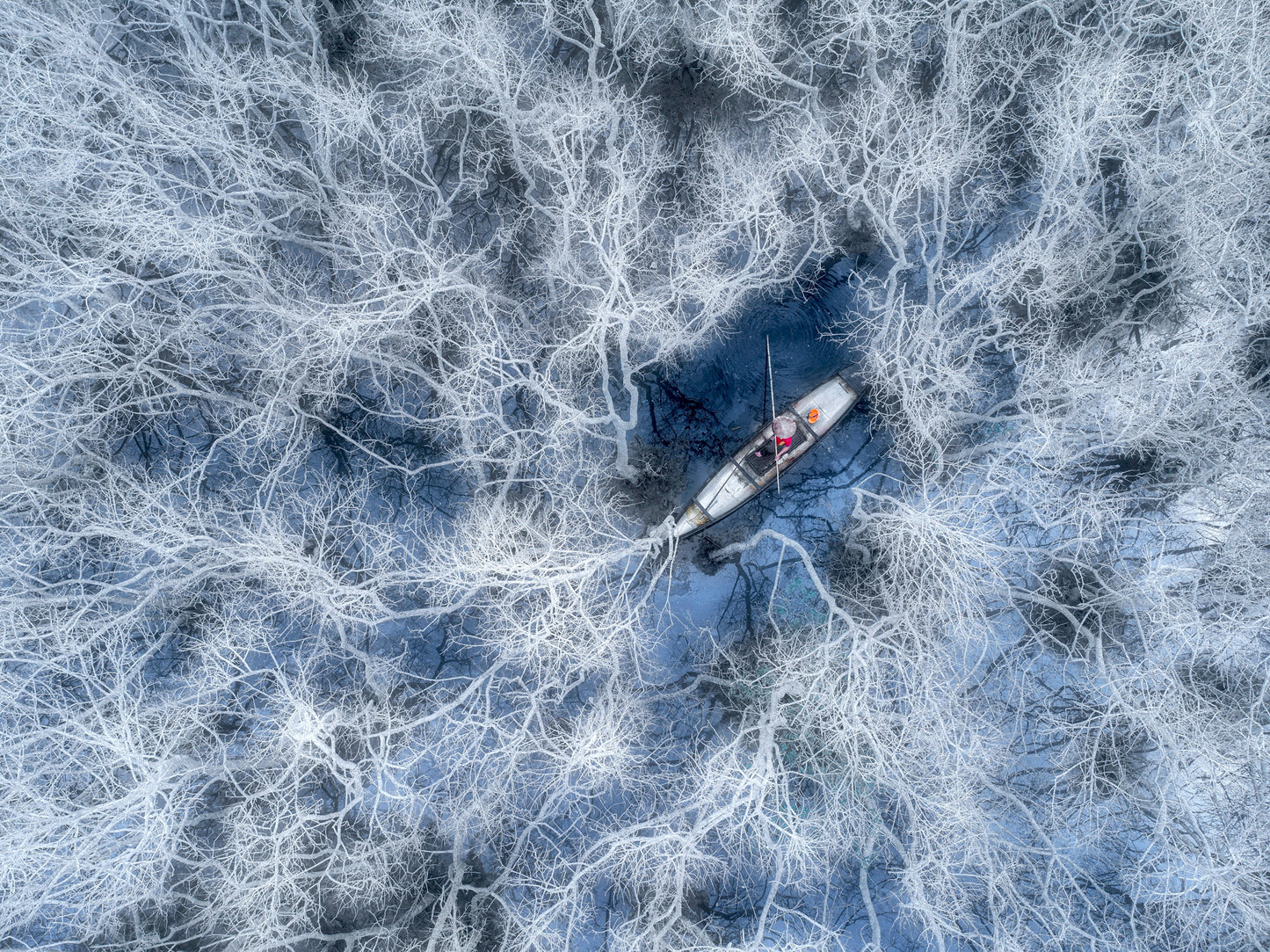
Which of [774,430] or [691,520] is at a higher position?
[774,430]

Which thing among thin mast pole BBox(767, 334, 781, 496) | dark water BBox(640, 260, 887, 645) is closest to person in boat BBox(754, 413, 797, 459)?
thin mast pole BBox(767, 334, 781, 496)

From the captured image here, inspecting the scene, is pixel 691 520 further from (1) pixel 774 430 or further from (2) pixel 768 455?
(1) pixel 774 430

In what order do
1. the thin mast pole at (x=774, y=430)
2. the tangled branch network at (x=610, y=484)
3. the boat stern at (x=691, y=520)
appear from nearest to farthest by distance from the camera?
the tangled branch network at (x=610, y=484), the thin mast pole at (x=774, y=430), the boat stern at (x=691, y=520)

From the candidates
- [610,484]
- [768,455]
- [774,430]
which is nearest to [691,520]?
[610,484]

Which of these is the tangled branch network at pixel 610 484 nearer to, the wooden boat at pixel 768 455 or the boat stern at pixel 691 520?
the boat stern at pixel 691 520

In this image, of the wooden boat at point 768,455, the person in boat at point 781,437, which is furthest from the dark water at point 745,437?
the person in boat at point 781,437

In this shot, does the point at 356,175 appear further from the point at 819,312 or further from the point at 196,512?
the point at 819,312

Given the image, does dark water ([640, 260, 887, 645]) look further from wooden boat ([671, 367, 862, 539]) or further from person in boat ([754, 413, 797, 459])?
person in boat ([754, 413, 797, 459])
